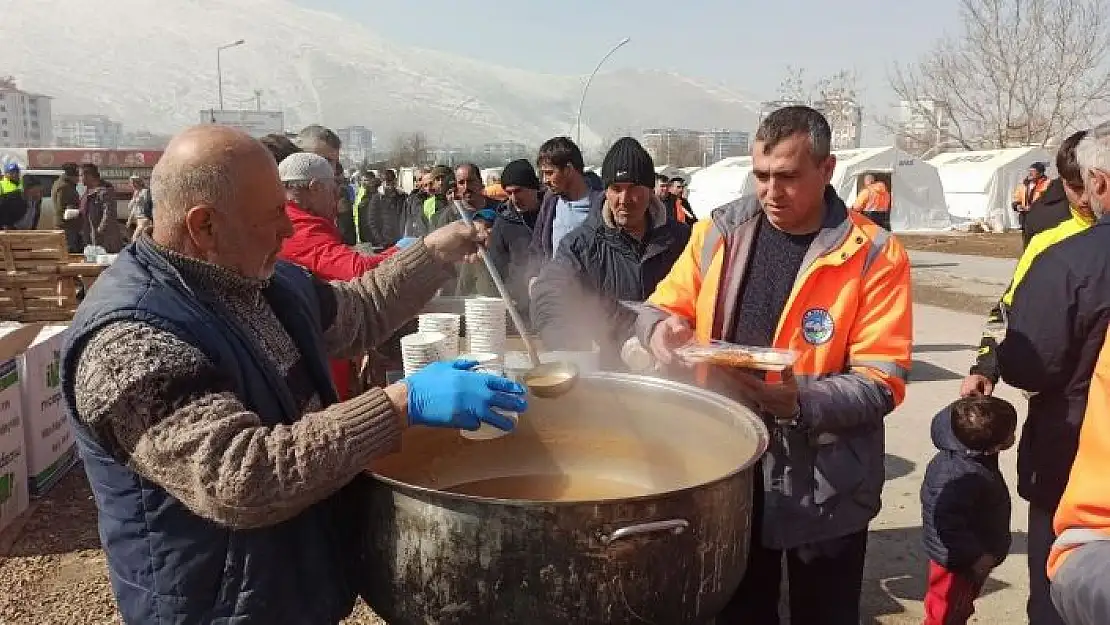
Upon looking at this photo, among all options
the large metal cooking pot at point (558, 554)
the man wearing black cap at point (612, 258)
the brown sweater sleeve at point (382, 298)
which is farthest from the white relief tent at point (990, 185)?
the large metal cooking pot at point (558, 554)

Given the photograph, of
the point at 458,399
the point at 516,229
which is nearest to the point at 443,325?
the point at 458,399

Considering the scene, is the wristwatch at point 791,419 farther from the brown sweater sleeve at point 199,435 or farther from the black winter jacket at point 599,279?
the brown sweater sleeve at point 199,435

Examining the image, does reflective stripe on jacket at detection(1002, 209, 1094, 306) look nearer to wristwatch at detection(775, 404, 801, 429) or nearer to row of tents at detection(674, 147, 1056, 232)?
wristwatch at detection(775, 404, 801, 429)

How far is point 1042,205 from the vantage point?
14.7 feet

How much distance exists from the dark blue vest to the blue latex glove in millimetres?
220

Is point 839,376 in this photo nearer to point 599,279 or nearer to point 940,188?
point 599,279

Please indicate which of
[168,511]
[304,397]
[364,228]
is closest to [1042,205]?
[304,397]

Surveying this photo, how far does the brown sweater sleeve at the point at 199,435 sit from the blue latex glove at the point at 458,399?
152 mm

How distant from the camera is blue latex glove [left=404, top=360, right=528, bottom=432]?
146 cm

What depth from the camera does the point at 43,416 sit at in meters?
4.80

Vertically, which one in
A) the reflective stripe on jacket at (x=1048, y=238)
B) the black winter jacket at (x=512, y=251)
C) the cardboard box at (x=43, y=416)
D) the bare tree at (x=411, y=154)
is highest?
the bare tree at (x=411, y=154)

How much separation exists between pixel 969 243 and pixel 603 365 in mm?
20431

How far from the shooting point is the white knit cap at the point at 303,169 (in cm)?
336

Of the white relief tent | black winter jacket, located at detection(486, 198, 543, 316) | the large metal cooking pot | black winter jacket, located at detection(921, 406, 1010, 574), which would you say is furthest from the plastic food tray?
the white relief tent
